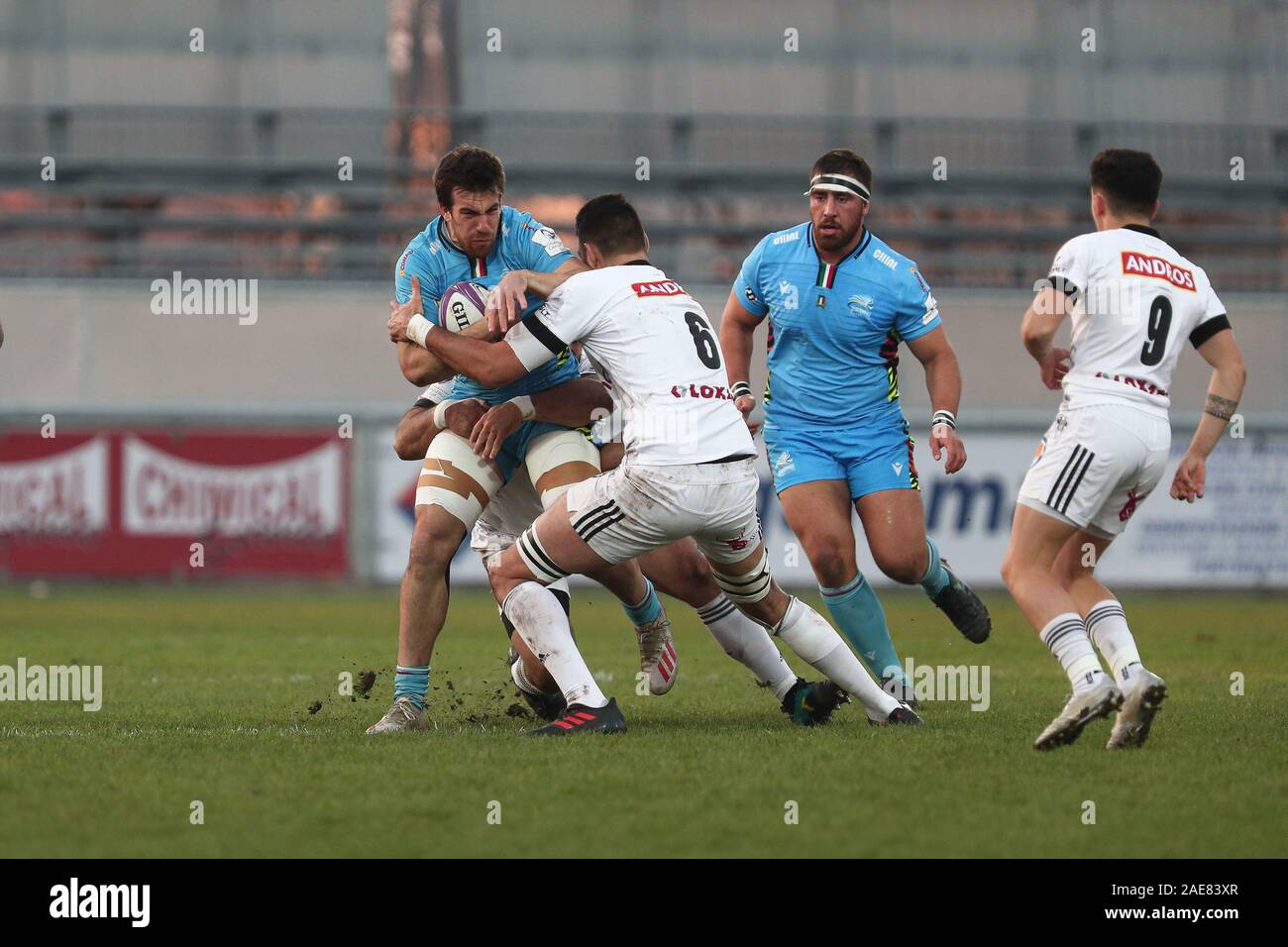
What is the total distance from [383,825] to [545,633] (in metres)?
1.84

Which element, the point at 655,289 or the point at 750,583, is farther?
the point at 750,583

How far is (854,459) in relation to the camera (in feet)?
26.8

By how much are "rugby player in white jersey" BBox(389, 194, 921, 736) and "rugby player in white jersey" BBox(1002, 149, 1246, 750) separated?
1.13 metres

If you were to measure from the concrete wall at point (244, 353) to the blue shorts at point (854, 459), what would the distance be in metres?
13.3

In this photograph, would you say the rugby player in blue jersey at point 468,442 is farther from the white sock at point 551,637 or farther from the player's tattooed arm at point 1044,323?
the player's tattooed arm at point 1044,323

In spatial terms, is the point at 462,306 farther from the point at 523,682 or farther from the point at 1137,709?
the point at 1137,709

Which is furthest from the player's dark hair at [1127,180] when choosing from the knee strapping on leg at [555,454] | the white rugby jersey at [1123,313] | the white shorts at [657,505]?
the knee strapping on leg at [555,454]

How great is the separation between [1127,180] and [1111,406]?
89cm

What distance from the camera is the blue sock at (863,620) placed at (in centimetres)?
812

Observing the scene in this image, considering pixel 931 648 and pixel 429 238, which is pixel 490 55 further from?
pixel 429 238

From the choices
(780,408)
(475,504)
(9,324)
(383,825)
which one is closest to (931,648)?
(780,408)

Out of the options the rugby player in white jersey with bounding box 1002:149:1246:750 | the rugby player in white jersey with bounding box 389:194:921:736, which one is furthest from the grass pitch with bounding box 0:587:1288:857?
the rugby player in white jersey with bounding box 389:194:921:736

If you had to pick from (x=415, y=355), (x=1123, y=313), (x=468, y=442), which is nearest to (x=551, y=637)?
(x=468, y=442)
